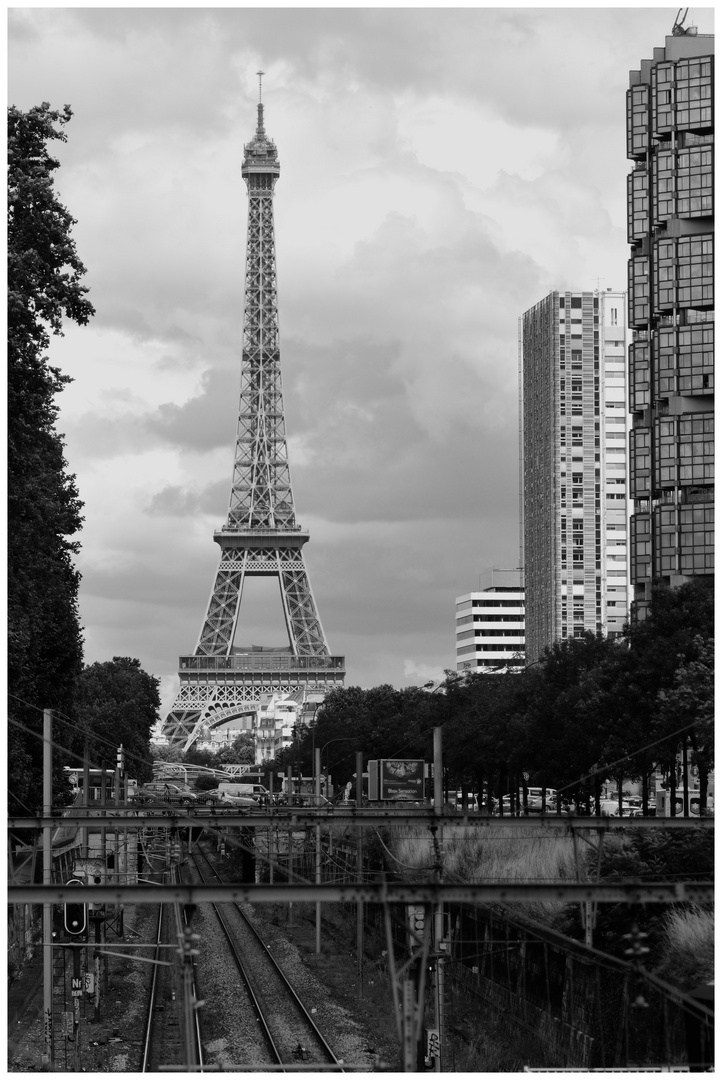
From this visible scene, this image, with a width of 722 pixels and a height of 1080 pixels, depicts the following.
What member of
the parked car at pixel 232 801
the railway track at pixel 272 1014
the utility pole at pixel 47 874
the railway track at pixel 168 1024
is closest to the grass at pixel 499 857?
the railway track at pixel 272 1014

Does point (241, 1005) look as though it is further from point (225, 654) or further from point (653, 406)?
point (225, 654)

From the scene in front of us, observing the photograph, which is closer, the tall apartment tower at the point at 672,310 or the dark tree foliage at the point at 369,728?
the tall apartment tower at the point at 672,310

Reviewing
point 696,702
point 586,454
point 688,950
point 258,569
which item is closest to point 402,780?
point 696,702

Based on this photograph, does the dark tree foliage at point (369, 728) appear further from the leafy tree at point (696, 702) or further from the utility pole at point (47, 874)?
the utility pole at point (47, 874)

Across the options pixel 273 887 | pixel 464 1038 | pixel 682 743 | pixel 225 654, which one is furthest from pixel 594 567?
pixel 273 887

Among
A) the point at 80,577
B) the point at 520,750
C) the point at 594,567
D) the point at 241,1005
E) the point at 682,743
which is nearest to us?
the point at 241,1005

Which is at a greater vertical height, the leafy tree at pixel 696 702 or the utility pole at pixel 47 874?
the leafy tree at pixel 696 702
